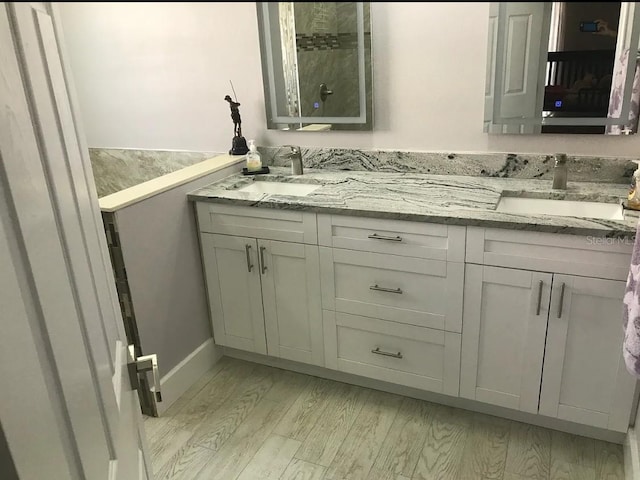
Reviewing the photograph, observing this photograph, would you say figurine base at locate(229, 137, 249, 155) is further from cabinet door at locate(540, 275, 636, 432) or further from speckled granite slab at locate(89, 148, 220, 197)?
cabinet door at locate(540, 275, 636, 432)

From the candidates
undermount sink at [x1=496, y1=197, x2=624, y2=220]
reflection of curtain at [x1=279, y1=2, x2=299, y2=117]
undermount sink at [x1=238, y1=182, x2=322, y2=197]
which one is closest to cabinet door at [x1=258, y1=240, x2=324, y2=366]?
undermount sink at [x1=238, y1=182, x2=322, y2=197]

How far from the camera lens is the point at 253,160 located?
2488 mm

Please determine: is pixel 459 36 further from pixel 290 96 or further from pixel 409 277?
pixel 409 277

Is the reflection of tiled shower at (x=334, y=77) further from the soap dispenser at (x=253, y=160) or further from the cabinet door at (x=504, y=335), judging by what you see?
the cabinet door at (x=504, y=335)

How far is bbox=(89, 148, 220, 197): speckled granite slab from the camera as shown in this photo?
284 centimetres

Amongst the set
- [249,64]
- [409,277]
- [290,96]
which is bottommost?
[409,277]

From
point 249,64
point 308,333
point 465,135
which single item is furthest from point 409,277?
point 249,64

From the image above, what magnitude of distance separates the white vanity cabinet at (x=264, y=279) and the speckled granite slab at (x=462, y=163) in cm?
53

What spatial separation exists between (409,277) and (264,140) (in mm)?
1112

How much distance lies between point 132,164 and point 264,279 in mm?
1303

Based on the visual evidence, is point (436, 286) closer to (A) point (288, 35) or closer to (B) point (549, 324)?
(B) point (549, 324)

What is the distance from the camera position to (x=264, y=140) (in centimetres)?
262

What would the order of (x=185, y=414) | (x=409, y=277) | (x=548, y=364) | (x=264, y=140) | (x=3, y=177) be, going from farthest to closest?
1. (x=264, y=140)
2. (x=185, y=414)
3. (x=409, y=277)
4. (x=548, y=364)
5. (x=3, y=177)

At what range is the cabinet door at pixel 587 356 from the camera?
169cm
